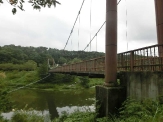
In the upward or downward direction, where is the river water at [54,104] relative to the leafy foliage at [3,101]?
downward

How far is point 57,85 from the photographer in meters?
44.6

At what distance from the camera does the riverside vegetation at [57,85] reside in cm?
393

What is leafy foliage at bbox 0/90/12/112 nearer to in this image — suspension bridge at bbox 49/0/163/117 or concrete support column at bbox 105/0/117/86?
suspension bridge at bbox 49/0/163/117

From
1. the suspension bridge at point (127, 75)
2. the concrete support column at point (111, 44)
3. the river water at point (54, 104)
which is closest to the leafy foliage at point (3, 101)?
the river water at point (54, 104)

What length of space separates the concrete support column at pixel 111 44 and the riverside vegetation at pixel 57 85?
3.10ft

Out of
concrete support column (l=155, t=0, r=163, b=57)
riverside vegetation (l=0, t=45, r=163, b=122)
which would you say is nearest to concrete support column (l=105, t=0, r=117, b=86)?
riverside vegetation (l=0, t=45, r=163, b=122)

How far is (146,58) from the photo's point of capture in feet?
15.6

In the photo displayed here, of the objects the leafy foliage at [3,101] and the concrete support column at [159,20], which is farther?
the leafy foliage at [3,101]

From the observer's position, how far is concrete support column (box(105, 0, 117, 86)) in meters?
5.47

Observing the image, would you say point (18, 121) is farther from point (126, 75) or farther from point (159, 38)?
point (159, 38)

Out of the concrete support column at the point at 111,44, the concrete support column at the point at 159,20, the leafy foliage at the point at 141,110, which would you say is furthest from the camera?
the concrete support column at the point at 159,20

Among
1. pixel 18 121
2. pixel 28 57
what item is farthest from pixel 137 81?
pixel 28 57

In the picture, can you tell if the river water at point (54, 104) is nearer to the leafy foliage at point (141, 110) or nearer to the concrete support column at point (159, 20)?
the concrete support column at point (159, 20)

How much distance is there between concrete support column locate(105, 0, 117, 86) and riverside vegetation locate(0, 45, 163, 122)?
945 mm
